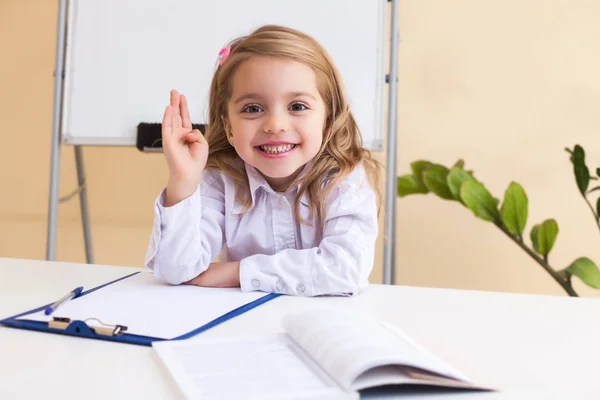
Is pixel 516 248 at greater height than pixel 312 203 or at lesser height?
lesser

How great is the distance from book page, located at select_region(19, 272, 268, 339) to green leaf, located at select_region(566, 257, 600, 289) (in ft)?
3.34

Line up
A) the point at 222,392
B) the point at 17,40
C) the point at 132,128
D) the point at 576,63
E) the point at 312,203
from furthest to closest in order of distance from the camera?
1. the point at 17,40
2. the point at 576,63
3. the point at 132,128
4. the point at 312,203
5. the point at 222,392

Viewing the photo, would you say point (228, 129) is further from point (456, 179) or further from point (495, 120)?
point (495, 120)

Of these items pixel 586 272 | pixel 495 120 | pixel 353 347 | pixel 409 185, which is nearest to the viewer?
pixel 353 347

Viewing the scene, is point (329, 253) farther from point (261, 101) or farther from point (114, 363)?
point (114, 363)

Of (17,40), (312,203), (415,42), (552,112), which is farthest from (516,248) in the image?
(17,40)

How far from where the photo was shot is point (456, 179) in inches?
66.1

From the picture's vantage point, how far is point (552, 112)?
200 centimetres

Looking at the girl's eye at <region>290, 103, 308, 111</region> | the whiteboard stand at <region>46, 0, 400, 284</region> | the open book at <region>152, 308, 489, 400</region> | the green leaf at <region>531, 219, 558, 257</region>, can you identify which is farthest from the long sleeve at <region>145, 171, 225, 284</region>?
the green leaf at <region>531, 219, 558, 257</region>

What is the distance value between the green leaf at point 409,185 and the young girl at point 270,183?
624 millimetres

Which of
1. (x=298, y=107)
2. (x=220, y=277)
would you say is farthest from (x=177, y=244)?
(x=298, y=107)

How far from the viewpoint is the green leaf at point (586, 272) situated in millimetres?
1525

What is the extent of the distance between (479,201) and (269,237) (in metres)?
0.76

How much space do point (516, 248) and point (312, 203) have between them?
1218 mm
